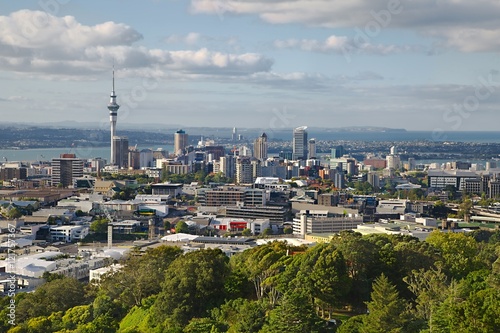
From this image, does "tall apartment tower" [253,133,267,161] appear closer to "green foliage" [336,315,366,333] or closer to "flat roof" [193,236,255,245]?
"flat roof" [193,236,255,245]

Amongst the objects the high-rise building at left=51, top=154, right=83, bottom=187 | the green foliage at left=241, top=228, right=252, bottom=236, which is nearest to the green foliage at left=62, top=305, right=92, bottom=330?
the green foliage at left=241, top=228, right=252, bottom=236

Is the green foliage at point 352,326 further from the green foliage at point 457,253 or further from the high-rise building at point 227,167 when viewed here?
the high-rise building at point 227,167

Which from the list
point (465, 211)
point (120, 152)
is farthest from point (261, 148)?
point (465, 211)

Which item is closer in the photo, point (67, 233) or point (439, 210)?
point (67, 233)

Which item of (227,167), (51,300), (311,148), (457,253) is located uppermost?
(311,148)

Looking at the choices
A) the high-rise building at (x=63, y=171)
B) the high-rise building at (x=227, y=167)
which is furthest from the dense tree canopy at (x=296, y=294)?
the high-rise building at (x=227, y=167)

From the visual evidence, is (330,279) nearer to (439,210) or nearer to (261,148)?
(439,210)
